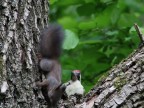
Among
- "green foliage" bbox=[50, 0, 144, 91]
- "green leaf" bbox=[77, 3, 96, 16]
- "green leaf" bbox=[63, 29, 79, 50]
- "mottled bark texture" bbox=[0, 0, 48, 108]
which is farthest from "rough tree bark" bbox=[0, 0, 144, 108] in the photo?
"green leaf" bbox=[77, 3, 96, 16]

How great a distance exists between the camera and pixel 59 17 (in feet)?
14.8

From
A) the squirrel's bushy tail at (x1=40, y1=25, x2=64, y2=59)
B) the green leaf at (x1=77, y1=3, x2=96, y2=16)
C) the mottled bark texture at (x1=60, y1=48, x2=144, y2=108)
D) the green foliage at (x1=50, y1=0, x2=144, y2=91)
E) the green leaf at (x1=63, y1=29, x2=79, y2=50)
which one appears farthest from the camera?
the green leaf at (x1=77, y1=3, x2=96, y2=16)

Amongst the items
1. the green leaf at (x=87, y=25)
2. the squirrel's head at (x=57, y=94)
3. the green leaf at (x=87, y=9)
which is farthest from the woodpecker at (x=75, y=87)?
the green leaf at (x=87, y=9)

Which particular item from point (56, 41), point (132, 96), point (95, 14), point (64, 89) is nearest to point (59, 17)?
point (95, 14)

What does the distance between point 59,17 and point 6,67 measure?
2366 millimetres

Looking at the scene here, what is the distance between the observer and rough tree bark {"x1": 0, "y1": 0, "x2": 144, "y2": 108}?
2113mm

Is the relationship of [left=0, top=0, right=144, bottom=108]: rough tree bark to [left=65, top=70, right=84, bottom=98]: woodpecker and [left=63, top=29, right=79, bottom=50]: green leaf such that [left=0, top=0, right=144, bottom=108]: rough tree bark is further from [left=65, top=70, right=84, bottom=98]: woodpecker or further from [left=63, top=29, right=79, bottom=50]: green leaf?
[left=63, top=29, right=79, bottom=50]: green leaf

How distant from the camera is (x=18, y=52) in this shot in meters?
2.22

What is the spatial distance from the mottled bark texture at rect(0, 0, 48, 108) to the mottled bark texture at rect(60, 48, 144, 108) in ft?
0.78

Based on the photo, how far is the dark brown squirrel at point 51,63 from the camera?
7.75ft

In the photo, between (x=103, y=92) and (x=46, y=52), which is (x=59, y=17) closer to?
(x=46, y=52)

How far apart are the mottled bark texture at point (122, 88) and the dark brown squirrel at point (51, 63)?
4.7 inches

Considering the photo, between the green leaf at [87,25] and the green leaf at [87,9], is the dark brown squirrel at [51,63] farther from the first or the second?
the green leaf at [87,9]

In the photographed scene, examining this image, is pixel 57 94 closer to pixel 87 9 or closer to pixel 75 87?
pixel 75 87
